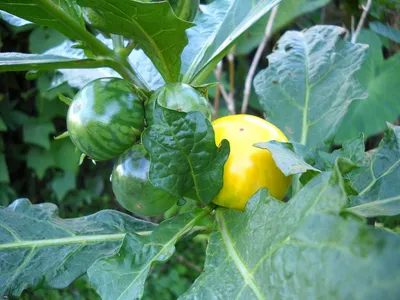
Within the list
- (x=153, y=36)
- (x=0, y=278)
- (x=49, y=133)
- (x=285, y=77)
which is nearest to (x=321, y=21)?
(x=285, y=77)

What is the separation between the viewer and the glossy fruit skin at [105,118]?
0.47 meters

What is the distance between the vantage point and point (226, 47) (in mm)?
545

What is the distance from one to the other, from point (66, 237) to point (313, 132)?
375mm

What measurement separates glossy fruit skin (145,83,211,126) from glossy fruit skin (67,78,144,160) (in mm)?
20

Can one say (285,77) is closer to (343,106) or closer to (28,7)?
(343,106)

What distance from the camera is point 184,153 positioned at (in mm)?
463

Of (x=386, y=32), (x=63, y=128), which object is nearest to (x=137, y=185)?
(x=386, y=32)

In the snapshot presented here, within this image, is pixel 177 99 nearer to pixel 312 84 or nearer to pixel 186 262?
pixel 312 84

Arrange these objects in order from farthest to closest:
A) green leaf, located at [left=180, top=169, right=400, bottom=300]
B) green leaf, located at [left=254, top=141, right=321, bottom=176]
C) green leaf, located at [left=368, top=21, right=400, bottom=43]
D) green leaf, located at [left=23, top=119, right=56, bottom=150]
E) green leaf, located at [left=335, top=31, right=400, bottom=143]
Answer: green leaf, located at [left=23, top=119, right=56, bottom=150] → green leaf, located at [left=335, top=31, right=400, bottom=143] → green leaf, located at [left=368, top=21, right=400, bottom=43] → green leaf, located at [left=254, top=141, right=321, bottom=176] → green leaf, located at [left=180, top=169, right=400, bottom=300]

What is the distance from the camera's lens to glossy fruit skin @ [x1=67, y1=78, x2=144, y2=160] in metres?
0.47

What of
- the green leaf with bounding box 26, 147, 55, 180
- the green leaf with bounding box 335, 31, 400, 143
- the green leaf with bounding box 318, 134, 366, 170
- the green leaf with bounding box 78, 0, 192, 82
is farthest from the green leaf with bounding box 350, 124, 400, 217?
the green leaf with bounding box 26, 147, 55, 180

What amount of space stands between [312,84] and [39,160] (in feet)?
5.06

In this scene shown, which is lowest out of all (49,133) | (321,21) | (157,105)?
(49,133)

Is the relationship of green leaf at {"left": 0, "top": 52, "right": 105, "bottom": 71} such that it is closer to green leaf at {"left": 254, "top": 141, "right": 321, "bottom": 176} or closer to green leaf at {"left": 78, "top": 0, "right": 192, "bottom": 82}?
green leaf at {"left": 78, "top": 0, "right": 192, "bottom": 82}
